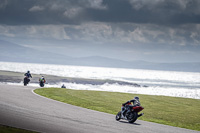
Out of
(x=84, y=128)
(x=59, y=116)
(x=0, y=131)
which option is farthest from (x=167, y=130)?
(x=0, y=131)

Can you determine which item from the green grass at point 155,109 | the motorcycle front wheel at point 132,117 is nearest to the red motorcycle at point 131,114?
the motorcycle front wheel at point 132,117

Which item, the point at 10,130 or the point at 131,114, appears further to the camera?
the point at 131,114

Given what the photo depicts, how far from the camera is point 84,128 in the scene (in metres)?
13.2

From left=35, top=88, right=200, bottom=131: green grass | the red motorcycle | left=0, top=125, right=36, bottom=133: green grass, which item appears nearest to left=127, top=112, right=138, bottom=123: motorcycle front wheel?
the red motorcycle

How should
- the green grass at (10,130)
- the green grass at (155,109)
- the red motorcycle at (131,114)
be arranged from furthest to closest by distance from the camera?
the green grass at (155,109), the red motorcycle at (131,114), the green grass at (10,130)

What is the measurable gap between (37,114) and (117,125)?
4419 mm

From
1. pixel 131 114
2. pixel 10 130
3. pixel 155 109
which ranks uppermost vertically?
pixel 131 114

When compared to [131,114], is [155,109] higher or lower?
lower

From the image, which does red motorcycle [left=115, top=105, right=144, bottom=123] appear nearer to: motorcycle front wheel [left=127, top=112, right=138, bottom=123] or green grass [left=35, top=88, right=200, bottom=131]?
motorcycle front wheel [left=127, top=112, right=138, bottom=123]


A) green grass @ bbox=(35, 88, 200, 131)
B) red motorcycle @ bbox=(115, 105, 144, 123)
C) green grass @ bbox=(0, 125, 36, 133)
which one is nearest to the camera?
green grass @ bbox=(0, 125, 36, 133)

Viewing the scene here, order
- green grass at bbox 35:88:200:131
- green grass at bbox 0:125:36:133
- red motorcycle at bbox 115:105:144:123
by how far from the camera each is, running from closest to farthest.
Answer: green grass at bbox 0:125:36:133
red motorcycle at bbox 115:105:144:123
green grass at bbox 35:88:200:131

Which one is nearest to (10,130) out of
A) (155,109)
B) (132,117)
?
(132,117)

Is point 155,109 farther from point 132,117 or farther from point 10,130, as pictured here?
point 10,130

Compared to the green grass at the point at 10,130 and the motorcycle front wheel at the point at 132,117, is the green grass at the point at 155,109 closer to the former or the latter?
the motorcycle front wheel at the point at 132,117
